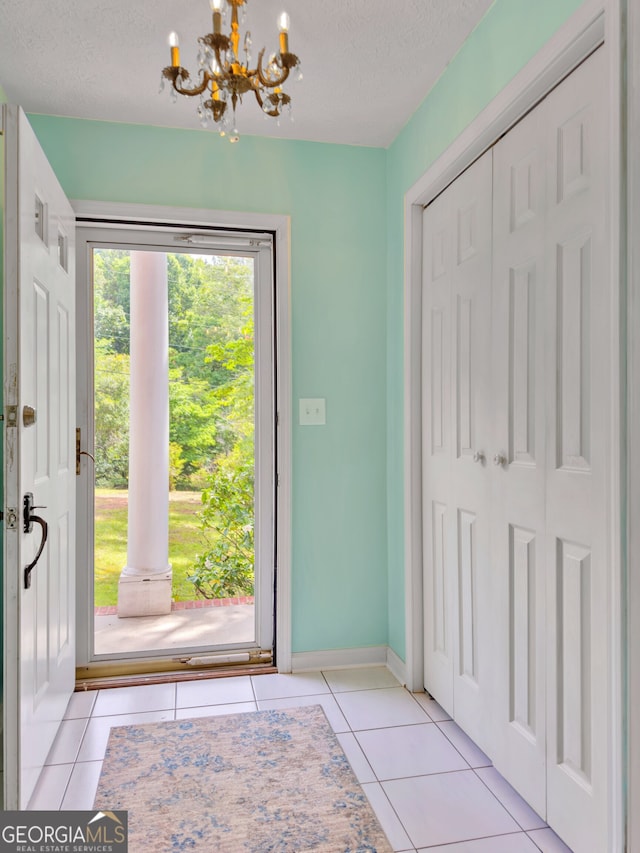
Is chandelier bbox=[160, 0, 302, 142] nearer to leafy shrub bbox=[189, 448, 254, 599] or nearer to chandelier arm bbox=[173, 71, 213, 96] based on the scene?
chandelier arm bbox=[173, 71, 213, 96]

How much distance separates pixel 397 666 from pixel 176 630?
1.09 m

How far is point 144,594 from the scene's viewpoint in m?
2.86

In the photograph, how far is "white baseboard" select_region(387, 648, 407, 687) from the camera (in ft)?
8.56

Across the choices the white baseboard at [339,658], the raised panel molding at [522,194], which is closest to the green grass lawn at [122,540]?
the white baseboard at [339,658]

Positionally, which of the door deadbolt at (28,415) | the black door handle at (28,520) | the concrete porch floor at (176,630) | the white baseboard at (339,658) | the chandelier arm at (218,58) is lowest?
the white baseboard at (339,658)

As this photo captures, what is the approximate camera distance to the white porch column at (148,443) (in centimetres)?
283

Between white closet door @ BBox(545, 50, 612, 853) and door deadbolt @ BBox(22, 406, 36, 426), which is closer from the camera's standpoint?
white closet door @ BBox(545, 50, 612, 853)

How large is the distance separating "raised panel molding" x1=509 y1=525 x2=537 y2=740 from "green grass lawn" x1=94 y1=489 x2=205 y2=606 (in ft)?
5.29

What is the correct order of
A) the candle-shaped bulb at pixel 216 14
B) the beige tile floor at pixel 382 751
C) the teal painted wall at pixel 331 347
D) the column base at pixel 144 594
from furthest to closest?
1. the column base at pixel 144 594
2. the teal painted wall at pixel 331 347
3. the beige tile floor at pixel 382 751
4. the candle-shaped bulb at pixel 216 14

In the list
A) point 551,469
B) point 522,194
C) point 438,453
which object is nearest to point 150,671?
point 438,453

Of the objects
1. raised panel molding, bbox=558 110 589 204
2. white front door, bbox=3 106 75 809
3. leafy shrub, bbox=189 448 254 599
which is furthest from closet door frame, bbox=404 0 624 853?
leafy shrub, bbox=189 448 254 599

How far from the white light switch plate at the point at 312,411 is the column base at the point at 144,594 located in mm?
1021

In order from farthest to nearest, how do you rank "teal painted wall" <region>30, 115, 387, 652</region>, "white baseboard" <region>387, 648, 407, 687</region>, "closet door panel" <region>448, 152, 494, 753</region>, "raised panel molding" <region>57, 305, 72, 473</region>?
"teal painted wall" <region>30, 115, 387, 652</region>
"white baseboard" <region>387, 648, 407, 687</region>
"raised panel molding" <region>57, 305, 72, 473</region>
"closet door panel" <region>448, 152, 494, 753</region>

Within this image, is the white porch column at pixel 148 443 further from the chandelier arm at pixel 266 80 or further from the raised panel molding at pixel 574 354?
the raised panel molding at pixel 574 354
